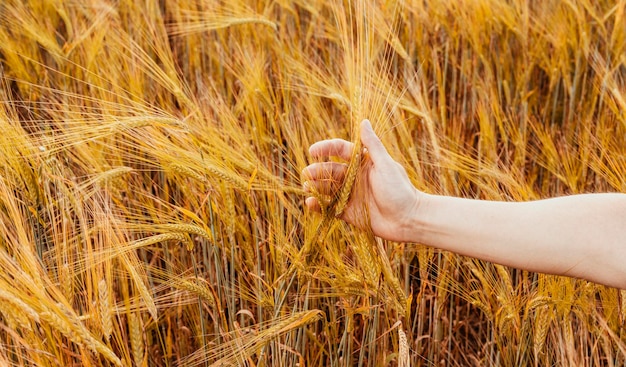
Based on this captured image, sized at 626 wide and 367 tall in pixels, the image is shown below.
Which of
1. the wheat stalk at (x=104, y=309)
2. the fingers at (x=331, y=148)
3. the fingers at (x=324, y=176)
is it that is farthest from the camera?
the fingers at (x=331, y=148)

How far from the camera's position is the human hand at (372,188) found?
3.45 feet

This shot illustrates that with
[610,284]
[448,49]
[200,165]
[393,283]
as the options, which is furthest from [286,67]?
[610,284]

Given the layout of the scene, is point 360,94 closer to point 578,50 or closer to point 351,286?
point 351,286

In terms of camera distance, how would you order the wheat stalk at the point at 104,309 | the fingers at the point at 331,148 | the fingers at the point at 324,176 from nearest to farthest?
the wheat stalk at the point at 104,309 → the fingers at the point at 324,176 → the fingers at the point at 331,148

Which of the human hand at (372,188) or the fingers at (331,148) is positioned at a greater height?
the fingers at (331,148)

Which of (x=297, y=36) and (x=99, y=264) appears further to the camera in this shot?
(x=297, y=36)

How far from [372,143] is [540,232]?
307 mm

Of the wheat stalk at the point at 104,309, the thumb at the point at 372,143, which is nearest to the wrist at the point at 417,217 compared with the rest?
the thumb at the point at 372,143

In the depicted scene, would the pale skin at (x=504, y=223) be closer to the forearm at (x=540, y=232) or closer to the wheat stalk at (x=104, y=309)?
the forearm at (x=540, y=232)

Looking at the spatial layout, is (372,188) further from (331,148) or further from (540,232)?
(540,232)

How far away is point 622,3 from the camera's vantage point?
6.46 ft

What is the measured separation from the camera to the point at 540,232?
3.58ft

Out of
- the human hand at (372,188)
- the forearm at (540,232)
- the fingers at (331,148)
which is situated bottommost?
the forearm at (540,232)

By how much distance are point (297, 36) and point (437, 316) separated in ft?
4.35
